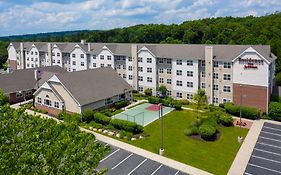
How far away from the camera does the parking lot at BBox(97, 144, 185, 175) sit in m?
28.0

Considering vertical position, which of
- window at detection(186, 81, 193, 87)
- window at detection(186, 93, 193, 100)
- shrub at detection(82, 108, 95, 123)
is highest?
window at detection(186, 81, 193, 87)

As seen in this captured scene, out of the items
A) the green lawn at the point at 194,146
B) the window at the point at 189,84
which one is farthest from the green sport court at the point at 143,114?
the window at the point at 189,84

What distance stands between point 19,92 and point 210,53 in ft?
126

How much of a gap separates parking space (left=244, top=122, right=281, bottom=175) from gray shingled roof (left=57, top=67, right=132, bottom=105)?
2553cm

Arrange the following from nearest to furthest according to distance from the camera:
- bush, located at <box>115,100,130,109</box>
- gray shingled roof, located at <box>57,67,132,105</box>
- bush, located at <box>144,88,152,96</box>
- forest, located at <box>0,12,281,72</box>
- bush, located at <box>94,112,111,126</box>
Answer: bush, located at <box>94,112,111,126</box>
gray shingled roof, located at <box>57,67,132,105</box>
bush, located at <box>115,100,130,109</box>
bush, located at <box>144,88,152,96</box>
forest, located at <box>0,12,281,72</box>

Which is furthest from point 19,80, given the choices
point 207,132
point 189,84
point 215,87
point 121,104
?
point 207,132

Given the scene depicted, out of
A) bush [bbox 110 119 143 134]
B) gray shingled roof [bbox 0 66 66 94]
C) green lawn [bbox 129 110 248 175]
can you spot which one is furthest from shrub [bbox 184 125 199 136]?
gray shingled roof [bbox 0 66 66 94]

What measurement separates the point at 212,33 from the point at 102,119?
83282 mm

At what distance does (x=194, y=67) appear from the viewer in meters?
54.8

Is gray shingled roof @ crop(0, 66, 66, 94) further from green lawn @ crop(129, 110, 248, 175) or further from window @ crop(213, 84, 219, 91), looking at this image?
window @ crop(213, 84, 219, 91)

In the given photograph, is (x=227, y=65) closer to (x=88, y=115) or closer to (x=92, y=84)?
(x=92, y=84)

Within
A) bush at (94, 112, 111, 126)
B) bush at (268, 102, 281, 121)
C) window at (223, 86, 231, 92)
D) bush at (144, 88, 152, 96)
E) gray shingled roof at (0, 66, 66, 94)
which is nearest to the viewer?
bush at (94, 112, 111, 126)

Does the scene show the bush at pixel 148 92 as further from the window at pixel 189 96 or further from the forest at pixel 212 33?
the forest at pixel 212 33

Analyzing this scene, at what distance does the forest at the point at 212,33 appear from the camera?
88406 mm
